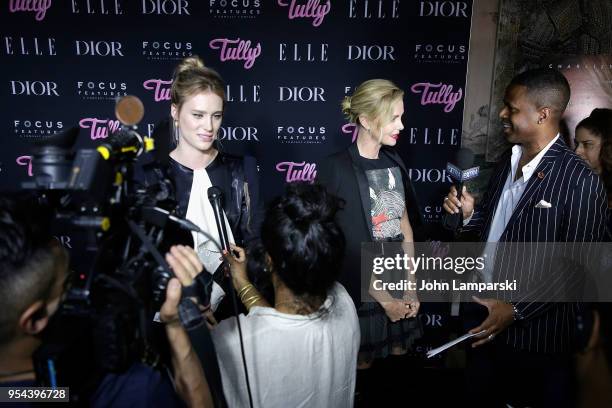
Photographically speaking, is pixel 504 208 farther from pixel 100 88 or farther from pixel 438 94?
pixel 100 88

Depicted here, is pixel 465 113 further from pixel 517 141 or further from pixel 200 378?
pixel 200 378

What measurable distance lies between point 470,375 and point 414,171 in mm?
1302

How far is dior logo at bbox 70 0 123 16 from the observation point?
2621 millimetres

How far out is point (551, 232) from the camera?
1582 mm

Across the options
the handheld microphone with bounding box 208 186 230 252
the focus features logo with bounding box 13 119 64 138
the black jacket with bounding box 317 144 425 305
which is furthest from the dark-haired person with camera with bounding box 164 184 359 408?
the focus features logo with bounding box 13 119 64 138

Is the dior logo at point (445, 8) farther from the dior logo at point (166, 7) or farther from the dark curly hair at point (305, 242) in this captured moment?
the dark curly hair at point (305, 242)

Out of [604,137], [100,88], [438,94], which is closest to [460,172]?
[604,137]

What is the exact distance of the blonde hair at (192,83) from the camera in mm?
1661

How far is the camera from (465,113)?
8.90 ft

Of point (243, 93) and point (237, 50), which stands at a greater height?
point (237, 50)

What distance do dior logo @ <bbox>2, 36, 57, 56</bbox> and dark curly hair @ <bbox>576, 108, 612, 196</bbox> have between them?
119 inches

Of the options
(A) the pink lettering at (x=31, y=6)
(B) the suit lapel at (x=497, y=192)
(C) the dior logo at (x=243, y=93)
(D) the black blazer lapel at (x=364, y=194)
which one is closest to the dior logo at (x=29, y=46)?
(A) the pink lettering at (x=31, y=6)

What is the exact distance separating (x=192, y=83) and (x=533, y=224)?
53.3 inches

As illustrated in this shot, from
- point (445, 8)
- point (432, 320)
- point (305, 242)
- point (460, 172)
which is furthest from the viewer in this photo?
point (432, 320)
